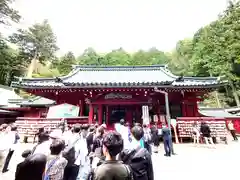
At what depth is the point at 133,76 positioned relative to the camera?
55.6 ft

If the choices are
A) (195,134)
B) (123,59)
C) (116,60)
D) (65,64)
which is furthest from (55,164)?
(123,59)

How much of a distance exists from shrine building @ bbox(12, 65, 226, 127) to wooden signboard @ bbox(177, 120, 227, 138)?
6.37 ft

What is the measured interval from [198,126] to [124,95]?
571 centimetres

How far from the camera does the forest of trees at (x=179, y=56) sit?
22.7 meters

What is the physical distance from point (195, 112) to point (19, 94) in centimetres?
2970

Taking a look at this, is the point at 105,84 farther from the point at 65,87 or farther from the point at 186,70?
the point at 186,70

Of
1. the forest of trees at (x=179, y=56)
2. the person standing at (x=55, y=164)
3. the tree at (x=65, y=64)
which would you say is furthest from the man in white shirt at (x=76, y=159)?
the tree at (x=65, y=64)

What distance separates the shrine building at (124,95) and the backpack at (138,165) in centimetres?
888

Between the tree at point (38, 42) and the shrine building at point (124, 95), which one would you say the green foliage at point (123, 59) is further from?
the shrine building at point (124, 95)

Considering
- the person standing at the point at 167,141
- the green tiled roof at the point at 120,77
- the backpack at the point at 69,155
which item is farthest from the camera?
the green tiled roof at the point at 120,77

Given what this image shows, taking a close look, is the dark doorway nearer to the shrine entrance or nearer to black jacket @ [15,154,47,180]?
the shrine entrance

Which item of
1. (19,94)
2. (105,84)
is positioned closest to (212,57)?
(105,84)

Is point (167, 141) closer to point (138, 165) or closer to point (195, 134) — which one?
point (195, 134)

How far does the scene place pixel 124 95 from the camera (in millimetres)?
12570
